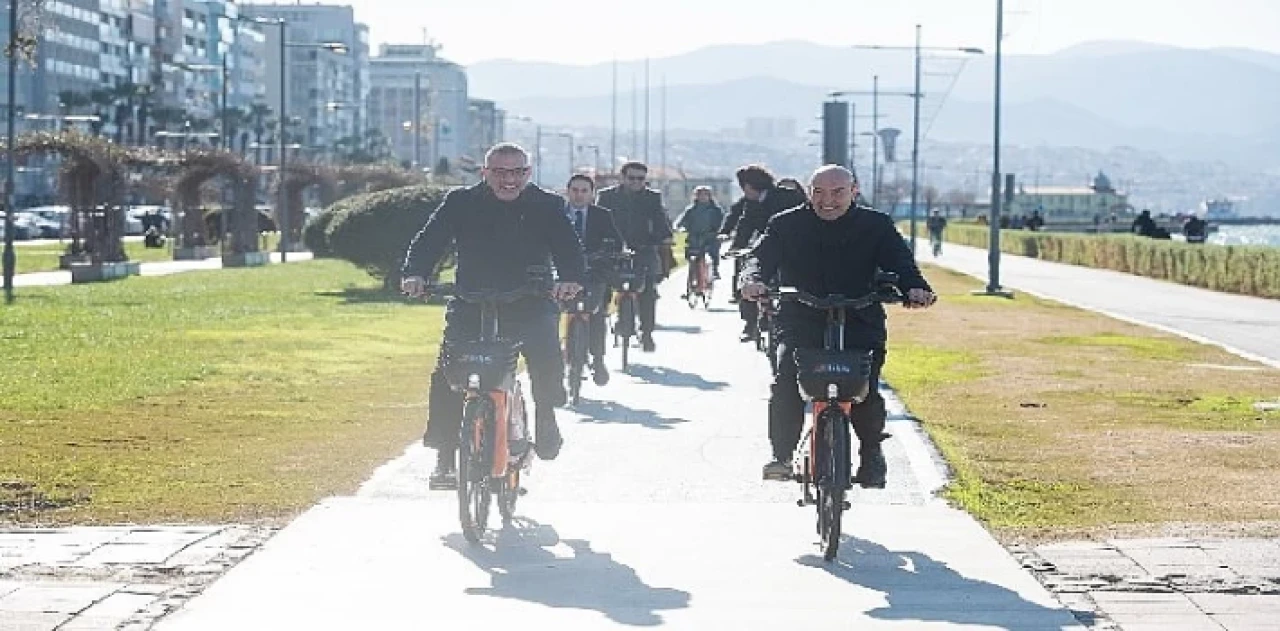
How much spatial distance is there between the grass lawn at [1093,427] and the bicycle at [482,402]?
225cm

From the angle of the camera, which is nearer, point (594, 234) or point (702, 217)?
point (594, 234)

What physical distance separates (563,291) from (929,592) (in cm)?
244

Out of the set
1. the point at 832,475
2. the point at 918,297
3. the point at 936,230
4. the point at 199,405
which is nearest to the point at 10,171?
the point at 199,405

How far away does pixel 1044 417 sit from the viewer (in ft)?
53.5

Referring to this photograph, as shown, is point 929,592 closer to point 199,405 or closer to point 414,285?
point 414,285

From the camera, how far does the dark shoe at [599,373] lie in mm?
18125

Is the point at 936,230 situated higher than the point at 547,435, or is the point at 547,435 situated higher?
the point at 547,435

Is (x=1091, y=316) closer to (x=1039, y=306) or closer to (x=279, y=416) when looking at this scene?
(x=1039, y=306)

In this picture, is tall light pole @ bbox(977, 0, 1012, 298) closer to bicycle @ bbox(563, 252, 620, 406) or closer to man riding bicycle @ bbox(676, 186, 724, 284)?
man riding bicycle @ bbox(676, 186, 724, 284)

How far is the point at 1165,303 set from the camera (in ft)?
136

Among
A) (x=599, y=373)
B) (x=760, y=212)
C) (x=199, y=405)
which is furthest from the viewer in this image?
(x=760, y=212)

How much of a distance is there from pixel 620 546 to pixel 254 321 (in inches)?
811

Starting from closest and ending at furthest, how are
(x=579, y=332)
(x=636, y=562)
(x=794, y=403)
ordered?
1. (x=636, y=562)
2. (x=794, y=403)
3. (x=579, y=332)

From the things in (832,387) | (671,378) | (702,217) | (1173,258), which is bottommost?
(1173,258)
